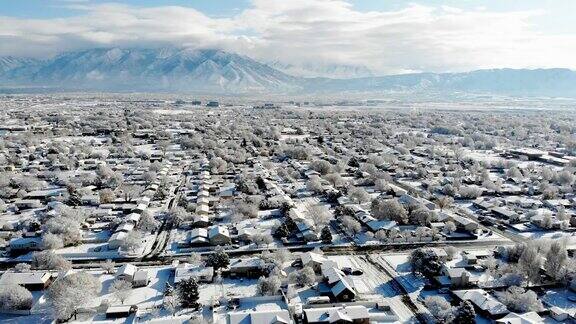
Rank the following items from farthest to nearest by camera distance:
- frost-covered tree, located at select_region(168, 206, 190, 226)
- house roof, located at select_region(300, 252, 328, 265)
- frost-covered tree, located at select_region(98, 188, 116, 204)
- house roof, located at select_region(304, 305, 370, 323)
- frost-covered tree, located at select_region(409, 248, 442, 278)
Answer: frost-covered tree, located at select_region(98, 188, 116, 204) → frost-covered tree, located at select_region(168, 206, 190, 226) → house roof, located at select_region(300, 252, 328, 265) → frost-covered tree, located at select_region(409, 248, 442, 278) → house roof, located at select_region(304, 305, 370, 323)

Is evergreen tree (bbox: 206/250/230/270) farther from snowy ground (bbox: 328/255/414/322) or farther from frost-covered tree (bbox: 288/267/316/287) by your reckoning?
snowy ground (bbox: 328/255/414/322)

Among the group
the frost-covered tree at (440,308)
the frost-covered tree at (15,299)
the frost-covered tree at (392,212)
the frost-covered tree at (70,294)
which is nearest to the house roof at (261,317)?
the frost-covered tree at (440,308)

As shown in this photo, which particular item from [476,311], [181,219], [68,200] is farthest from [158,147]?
[476,311]

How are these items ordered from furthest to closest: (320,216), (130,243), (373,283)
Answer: (320,216), (130,243), (373,283)

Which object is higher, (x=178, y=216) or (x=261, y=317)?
(x=261, y=317)

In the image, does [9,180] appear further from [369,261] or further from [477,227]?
[477,227]

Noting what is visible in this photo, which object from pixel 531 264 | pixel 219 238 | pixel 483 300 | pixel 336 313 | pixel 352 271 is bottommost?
pixel 219 238

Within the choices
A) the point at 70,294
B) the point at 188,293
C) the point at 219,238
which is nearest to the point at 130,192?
the point at 219,238

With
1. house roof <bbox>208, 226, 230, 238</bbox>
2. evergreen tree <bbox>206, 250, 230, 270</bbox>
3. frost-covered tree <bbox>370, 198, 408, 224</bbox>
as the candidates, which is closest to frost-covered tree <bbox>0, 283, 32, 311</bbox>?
evergreen tree <bbox>206, 250, 230, 270</bbox>

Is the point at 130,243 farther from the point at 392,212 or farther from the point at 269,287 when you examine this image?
the point at 392,212

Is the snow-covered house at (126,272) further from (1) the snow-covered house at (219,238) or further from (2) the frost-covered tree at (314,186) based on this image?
(2) the frost-covered tree at (314,186)

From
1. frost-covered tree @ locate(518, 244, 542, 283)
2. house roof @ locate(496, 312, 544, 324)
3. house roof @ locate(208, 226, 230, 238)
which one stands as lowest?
house roof @ locate(208, 226, 230, 238)
